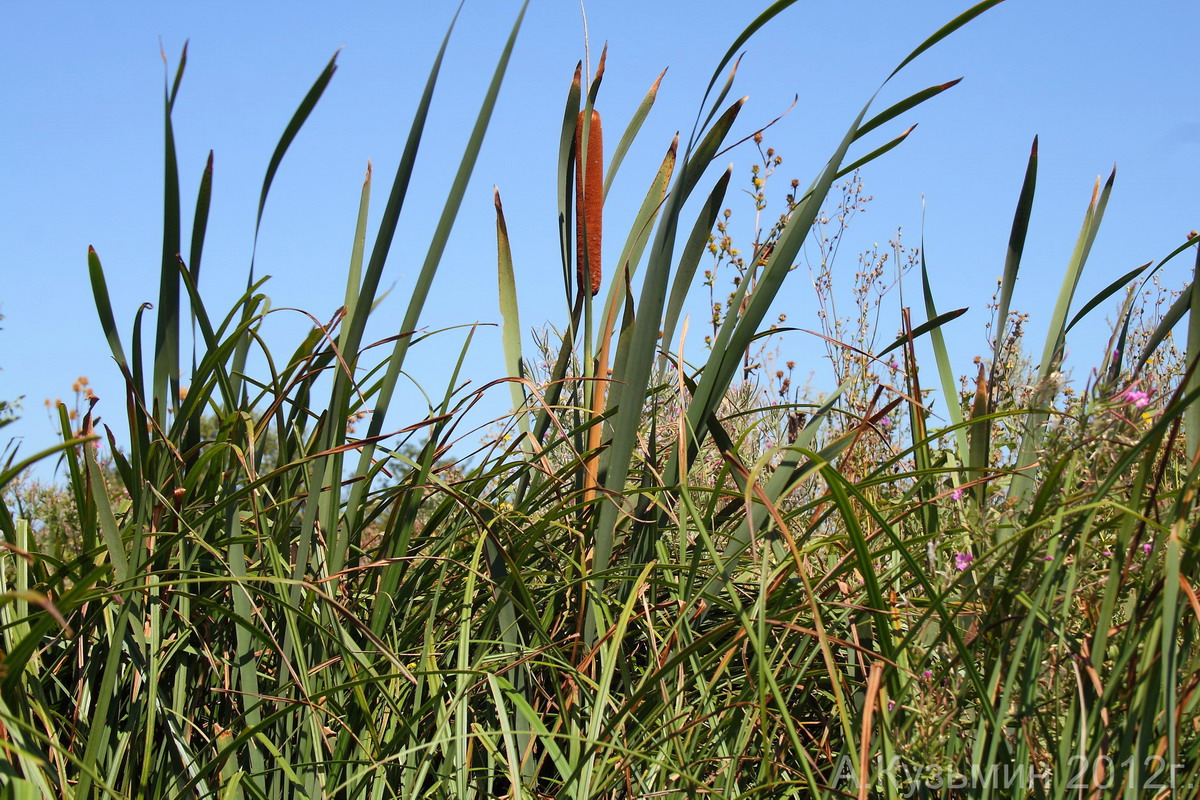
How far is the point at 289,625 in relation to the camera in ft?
4.04

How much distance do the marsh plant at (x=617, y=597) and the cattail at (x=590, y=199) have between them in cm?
1

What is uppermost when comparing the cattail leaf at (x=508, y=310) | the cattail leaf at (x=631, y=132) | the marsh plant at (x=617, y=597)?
the cattail leaf at (x=631, y=132)

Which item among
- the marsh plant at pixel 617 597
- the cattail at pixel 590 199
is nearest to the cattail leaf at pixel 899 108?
the marsh plant at pixel 617 597

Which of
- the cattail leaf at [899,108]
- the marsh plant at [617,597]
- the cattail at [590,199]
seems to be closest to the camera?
the marsh plant at [617,597]

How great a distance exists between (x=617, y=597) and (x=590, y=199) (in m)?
0.76

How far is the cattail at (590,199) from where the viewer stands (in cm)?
174

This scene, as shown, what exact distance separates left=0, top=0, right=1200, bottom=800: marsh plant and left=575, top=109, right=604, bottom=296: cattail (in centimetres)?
1

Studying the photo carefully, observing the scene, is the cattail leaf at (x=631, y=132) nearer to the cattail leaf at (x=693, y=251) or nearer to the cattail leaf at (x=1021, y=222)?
the cattail leaf at (x=693, y=251)

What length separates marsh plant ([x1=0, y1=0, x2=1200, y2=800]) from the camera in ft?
3.41

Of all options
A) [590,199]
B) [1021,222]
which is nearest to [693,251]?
[590,199]

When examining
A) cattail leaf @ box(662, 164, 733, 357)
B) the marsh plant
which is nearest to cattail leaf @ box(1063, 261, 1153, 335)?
the marsh plant

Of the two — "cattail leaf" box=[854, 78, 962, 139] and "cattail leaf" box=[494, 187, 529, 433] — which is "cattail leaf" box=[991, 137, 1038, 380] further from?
"cattail leaf" box=[494, 187, 529, 433]

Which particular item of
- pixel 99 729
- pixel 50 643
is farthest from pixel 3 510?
pixel 99 729

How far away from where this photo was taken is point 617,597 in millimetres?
1471
